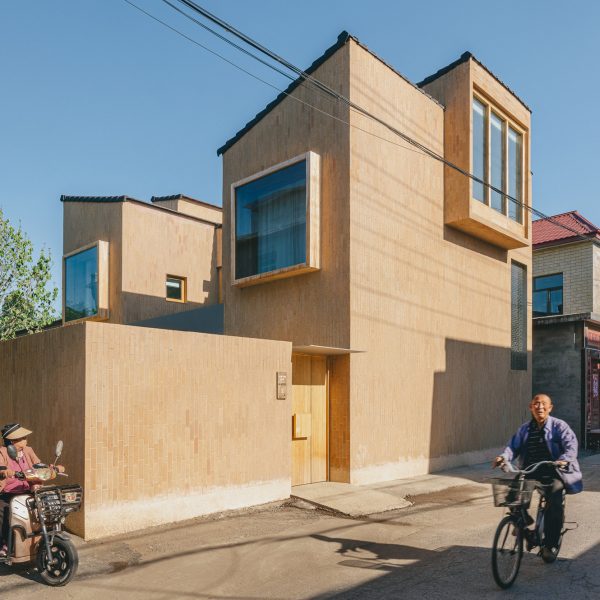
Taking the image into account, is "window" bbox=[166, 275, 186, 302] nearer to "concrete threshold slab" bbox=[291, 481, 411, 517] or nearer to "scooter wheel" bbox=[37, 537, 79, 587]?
"concrete threshold slab" bbox=[291, 481, 411, 517]

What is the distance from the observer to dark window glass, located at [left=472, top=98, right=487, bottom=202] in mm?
14695

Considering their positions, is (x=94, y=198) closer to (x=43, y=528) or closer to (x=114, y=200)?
(x=114, y=200)

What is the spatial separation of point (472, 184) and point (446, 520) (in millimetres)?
7996

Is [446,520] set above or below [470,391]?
below

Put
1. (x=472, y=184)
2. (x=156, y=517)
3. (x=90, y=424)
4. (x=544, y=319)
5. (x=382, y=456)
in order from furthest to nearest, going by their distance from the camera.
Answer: (x=544, y=319)
(x=472, y=184)
(x=382, y=456)
(x=156, y=517)
(x=90, y=424)

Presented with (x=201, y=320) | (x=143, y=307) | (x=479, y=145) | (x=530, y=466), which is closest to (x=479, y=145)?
(x=479, y=145)

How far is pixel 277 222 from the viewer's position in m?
13.5

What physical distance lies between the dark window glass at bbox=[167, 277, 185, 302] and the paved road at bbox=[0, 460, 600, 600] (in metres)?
12.1

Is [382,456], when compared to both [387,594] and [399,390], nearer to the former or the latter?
[399,390]

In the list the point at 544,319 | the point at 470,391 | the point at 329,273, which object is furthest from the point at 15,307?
the point at 544,319

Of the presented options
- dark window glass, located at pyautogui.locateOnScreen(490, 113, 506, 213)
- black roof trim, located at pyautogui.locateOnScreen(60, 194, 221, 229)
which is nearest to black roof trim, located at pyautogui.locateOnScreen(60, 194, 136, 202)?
black roof trim, located at pyautogui.locateOnScreen(60, 194, 221, 229)

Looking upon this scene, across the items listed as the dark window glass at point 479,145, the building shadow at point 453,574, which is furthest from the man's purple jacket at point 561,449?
the dark window glass at point 479,145

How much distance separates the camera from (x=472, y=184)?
46.9 feet

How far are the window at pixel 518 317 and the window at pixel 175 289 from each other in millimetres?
10334
